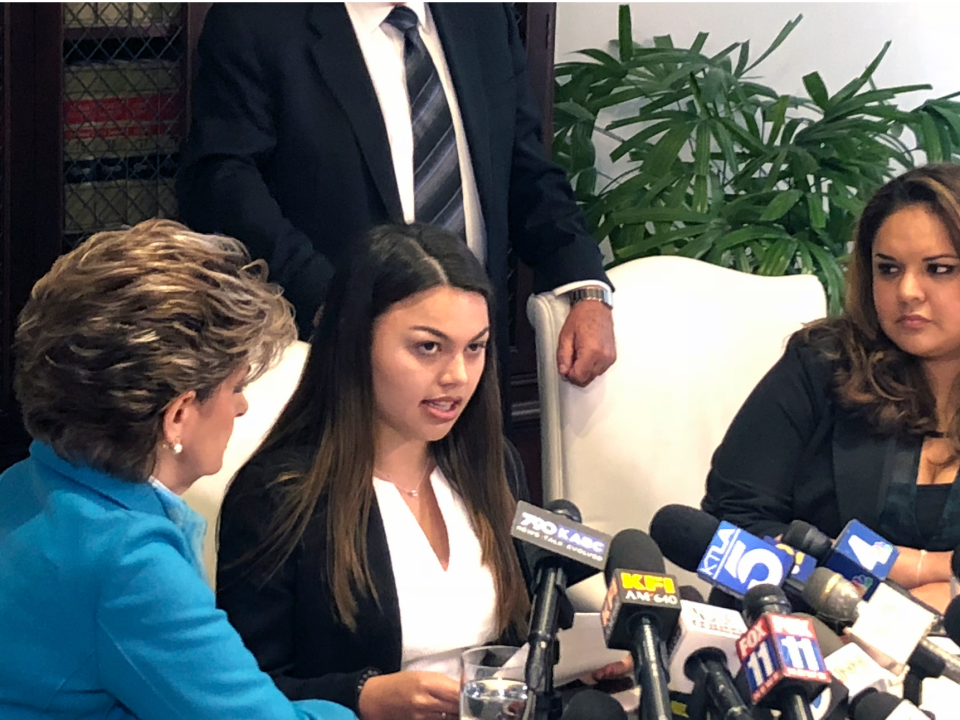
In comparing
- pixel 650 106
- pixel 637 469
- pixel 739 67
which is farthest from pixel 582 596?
pixel 739 67

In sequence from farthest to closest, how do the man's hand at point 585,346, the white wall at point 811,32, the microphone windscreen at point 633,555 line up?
the white wall at point 811,32 < the man's hand at point 585,346 < the microphone windscreen at point 633,555

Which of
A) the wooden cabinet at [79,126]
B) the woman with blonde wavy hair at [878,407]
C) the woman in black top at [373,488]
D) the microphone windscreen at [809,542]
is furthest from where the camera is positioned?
the wooden cabinet at [79,126]

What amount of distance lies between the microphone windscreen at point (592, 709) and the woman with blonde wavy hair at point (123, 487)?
0.97 feet

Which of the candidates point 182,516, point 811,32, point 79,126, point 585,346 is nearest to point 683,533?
point 182,516

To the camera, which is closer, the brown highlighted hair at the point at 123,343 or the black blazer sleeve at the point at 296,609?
the brown highlighted hair at the point at 123,343

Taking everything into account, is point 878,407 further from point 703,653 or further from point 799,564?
point 703,653

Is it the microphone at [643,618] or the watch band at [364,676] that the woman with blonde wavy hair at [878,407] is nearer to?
the watch band at [364,676]

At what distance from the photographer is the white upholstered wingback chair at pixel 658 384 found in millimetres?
2092

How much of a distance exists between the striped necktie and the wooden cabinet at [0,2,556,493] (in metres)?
0.48

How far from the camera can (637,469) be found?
2.11 meters

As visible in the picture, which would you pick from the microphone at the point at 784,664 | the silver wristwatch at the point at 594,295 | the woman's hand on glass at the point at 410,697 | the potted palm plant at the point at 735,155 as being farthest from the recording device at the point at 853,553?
the potted palm plant at the point at 735,155

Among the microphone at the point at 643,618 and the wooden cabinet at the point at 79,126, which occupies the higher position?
the wooden cabinet at the point at 79,126

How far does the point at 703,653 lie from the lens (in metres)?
0.98

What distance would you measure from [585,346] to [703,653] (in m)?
1.10
